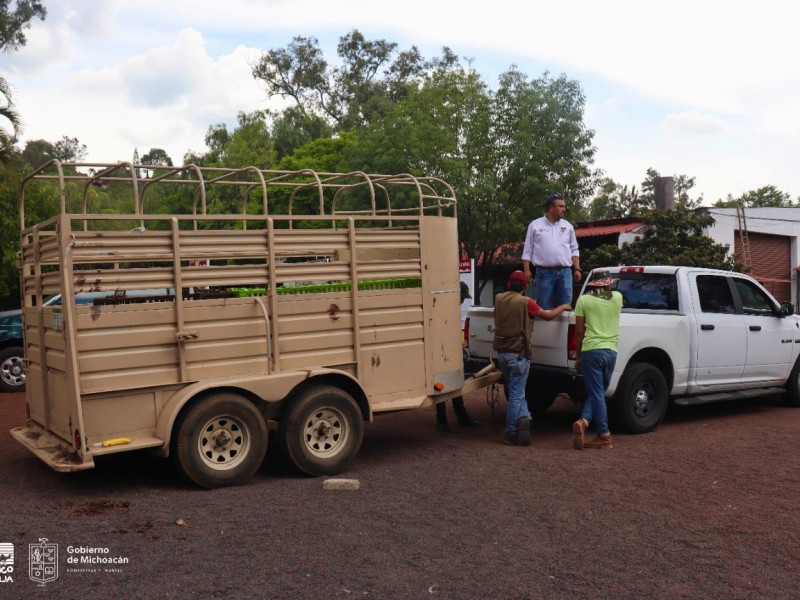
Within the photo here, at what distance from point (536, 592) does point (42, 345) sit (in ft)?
15.1

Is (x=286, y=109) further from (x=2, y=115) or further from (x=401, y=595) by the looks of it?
(x=401, y=595)

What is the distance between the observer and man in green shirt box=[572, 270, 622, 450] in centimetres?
789

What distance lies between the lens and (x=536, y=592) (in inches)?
173

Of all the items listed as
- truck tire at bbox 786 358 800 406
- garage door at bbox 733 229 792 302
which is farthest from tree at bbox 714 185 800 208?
truck tire at bbox 786 358 800 406

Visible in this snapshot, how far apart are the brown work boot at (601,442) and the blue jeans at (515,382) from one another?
0.66 m

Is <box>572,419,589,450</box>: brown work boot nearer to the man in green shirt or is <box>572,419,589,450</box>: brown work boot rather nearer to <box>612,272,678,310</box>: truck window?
the man in green shirt

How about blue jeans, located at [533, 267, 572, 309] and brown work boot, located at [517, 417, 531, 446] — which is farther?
blue jeans, located at [533, 267, 572, 309]

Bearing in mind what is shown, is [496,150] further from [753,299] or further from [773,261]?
[753,299]

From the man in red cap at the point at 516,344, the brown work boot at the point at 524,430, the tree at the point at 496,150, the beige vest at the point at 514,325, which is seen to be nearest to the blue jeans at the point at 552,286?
the man in red cap at the point at 516,344

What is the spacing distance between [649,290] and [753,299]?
5.34ft

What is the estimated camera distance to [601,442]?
315 inches

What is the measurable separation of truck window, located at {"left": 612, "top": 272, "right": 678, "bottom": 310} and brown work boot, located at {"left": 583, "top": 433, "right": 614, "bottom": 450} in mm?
2020

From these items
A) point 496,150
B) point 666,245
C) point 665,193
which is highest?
point 496,150

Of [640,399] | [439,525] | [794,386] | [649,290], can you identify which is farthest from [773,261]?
[439,525]
